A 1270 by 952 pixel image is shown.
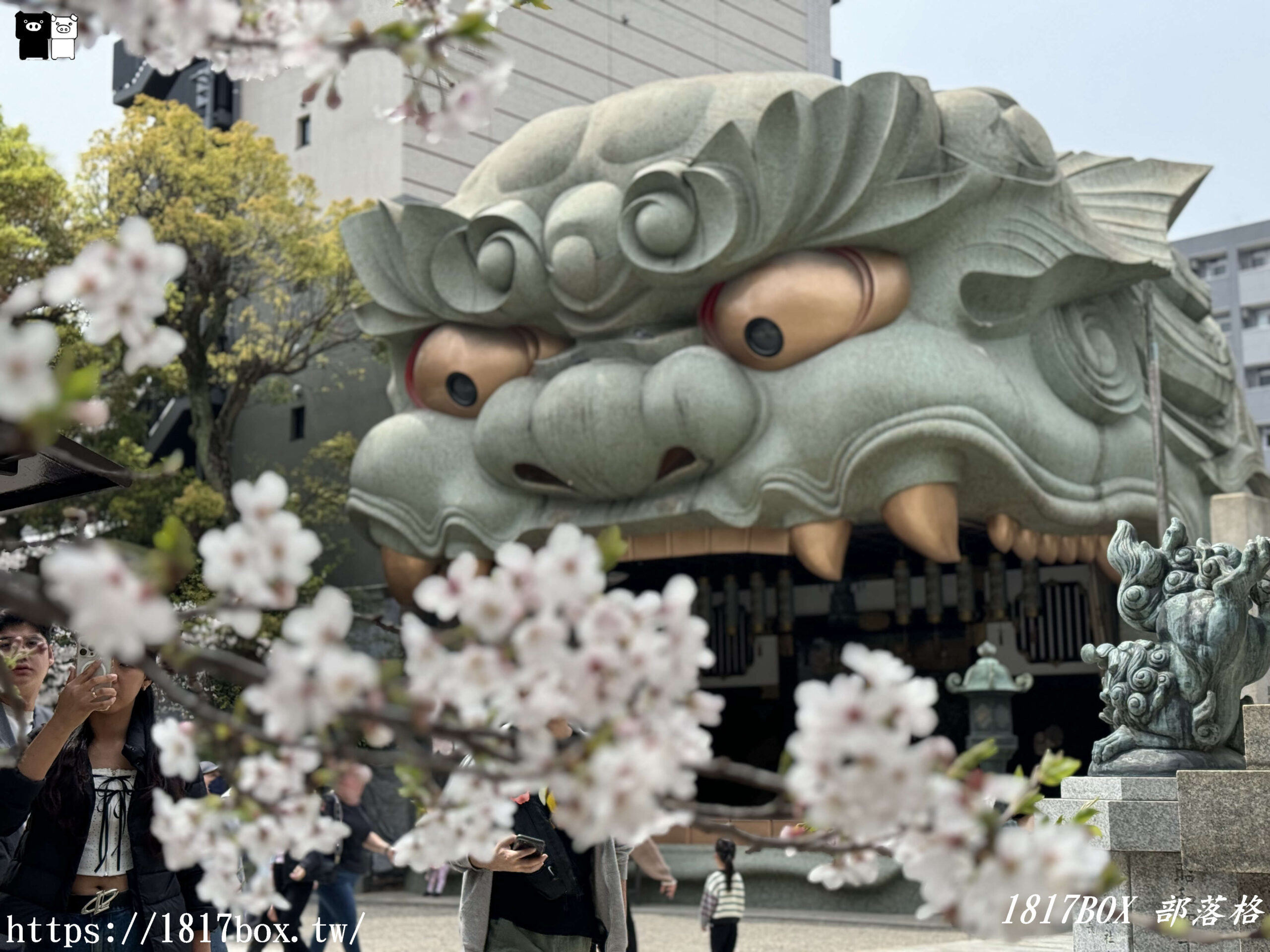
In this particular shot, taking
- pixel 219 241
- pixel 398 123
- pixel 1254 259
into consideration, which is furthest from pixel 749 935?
pixel 1254 259

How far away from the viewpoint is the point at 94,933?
400 centimetres

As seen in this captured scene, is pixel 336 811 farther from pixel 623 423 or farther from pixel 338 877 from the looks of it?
pixel 623 423

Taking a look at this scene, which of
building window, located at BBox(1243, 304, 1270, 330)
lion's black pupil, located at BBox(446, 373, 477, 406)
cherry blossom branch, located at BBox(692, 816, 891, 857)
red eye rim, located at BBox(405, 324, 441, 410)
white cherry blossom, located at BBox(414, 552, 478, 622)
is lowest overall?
cherry blossom branch, located at BBox(692, 816, 891, 857)

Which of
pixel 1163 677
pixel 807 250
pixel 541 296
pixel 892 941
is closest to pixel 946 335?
pixel 807 250

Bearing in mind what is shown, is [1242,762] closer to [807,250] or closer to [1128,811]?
[1128,811]

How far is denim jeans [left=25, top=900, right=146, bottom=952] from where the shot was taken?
3979 millimetres

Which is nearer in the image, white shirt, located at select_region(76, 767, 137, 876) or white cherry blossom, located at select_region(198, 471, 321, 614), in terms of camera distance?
white cherry blossom, located at select_region(198, 471, 321, 614)

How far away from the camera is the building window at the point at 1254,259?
48.8m

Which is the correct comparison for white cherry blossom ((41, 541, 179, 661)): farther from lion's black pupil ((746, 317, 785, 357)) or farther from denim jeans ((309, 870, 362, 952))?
lion's black pupil ((746, 317, 785, 357))

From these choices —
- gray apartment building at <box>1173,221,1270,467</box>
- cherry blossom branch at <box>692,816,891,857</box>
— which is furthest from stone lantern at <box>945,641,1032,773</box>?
gray apartment building at <box>1173,221,1270,467</box>

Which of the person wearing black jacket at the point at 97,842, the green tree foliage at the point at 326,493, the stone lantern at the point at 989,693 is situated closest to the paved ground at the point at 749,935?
the stone lantern at the point at 989,693

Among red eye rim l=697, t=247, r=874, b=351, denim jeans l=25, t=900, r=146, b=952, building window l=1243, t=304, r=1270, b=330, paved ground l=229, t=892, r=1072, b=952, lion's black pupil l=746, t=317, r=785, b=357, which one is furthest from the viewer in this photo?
building window l=1243, t=304, r=1270, b=330

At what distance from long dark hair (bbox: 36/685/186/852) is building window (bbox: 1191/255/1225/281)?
5047 centimetres

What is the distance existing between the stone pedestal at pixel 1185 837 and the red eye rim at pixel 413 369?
12288mm
